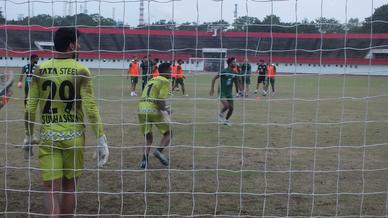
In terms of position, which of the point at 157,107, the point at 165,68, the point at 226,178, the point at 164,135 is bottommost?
the point at 226,178

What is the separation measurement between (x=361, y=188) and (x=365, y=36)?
219 cm

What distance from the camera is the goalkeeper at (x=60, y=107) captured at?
4371mm

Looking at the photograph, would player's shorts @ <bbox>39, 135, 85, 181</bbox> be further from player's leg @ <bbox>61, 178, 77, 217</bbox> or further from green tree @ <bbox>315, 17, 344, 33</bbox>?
green tree @ <bbox>315, 17, 344, 33</bbox>

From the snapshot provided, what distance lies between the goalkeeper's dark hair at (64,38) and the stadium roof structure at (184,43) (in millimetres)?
639

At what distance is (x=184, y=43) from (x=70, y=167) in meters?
4.30

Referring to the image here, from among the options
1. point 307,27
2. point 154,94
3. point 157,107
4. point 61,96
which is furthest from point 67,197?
point 154,94

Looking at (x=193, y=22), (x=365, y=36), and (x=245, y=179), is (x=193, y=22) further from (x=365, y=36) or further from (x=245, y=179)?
(x=245, y=179)

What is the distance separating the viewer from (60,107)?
441cm

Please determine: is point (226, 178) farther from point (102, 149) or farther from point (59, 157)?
point (59, 157)

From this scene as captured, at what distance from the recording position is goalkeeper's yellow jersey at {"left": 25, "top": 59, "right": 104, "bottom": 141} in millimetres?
4371

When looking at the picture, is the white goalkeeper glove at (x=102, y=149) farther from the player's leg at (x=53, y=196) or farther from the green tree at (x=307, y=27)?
the green tree at (x=307, y=27)

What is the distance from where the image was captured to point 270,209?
5.89m

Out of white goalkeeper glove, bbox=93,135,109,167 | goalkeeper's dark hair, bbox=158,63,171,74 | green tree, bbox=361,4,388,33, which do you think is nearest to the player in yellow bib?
goalkeeper's dark hair, bbox=158,63,171,74

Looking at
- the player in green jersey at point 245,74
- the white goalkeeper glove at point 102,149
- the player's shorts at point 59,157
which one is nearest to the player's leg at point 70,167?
the player's shorts at point 59,157
